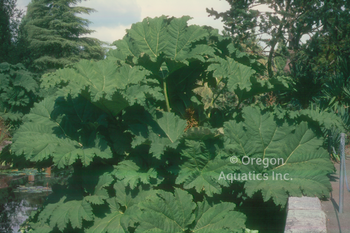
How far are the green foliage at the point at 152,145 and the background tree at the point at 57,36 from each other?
2249cm

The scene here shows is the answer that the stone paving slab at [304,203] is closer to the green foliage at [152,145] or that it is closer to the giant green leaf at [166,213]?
the green foliage at [152,145]

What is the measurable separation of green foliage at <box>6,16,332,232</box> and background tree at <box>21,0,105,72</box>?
2249cm

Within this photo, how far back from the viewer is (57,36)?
26219mm

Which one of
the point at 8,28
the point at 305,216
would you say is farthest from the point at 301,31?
the point at 8,28

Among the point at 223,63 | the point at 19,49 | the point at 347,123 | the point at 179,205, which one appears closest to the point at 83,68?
the point at 223,63

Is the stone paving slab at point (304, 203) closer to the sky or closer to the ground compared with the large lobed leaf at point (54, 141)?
closer to the ground

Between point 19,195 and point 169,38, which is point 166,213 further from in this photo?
point 19,195

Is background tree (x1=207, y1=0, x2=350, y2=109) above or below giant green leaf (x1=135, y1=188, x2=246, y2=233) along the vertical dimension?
above

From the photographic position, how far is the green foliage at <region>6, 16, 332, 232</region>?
10.4 feet

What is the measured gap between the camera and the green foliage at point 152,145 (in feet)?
10.4

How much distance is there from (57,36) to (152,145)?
83.4 feet

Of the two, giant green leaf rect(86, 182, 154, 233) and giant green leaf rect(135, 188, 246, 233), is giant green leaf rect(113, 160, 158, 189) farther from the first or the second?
giant green leaf rect(135, 188, 246, 233)

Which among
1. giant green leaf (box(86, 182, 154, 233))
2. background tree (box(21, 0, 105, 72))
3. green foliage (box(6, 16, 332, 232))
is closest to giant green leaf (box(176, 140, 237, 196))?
green foliage (box(6, 16, 332, 232))

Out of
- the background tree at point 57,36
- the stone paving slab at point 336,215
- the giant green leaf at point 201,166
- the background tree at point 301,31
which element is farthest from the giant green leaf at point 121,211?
the background tree at point 57,36
